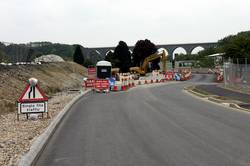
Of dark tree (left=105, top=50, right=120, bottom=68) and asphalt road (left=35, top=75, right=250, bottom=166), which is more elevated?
dark tree (left=105, top=50, right=120, bottom=68)

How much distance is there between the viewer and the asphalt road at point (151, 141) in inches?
343

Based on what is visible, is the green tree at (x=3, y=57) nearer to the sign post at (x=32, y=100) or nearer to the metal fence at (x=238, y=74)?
the metal fence at (x=238, y=74)

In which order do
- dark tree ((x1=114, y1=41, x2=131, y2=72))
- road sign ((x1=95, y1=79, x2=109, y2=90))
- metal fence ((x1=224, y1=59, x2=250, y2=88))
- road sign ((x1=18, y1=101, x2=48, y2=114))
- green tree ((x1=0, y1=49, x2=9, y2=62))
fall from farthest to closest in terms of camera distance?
dark tree ((x1=114, y1=41, x2=131, y2=72)), green tree ((x1=0, y1=49, x2=9, y2=62)), road sign ((x1=95, y1=79, x2=109, y2=90)), metal fence ((x1=224, y1=59, x2=250, y2=88)), road sign ((x1=18, y1=101, x2=48, y2=114))

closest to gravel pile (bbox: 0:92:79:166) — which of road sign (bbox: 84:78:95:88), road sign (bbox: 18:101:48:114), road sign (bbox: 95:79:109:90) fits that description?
road sign (bbox: 18:101:48:114)

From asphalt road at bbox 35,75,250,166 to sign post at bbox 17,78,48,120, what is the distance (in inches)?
42.7

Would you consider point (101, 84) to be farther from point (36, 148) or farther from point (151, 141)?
point (36, 148)

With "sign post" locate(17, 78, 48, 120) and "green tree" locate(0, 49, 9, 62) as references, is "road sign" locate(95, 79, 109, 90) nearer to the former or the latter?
"green tree" locate(0, 49, 9, 62)

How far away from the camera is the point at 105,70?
53.9 metres

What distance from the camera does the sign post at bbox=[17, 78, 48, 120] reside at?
16.1m

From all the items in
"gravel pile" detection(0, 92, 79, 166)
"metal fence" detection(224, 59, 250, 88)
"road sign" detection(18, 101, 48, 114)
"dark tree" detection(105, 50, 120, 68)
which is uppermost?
"dark tree" detection(105, 50, 120, 68)

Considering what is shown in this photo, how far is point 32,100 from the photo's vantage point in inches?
640

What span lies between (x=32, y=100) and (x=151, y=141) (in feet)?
22.1

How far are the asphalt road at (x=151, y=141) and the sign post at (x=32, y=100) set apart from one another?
1.08 metres

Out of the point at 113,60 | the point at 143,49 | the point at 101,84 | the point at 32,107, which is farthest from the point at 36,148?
the point at 143,49
